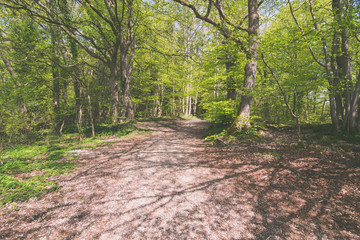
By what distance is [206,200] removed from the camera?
11.1 ft

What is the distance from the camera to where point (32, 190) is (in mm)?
3385

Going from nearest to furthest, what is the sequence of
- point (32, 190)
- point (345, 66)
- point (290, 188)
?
point (32, 190), point (290, 188), point (345, 66)

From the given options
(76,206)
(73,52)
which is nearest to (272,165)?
(76,206)

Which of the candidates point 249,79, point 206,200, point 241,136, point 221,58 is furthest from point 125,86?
point 206,200

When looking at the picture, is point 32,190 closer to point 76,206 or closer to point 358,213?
point 76,206

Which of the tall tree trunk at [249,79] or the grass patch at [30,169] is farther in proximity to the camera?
the tall tree trunk at [249,79]

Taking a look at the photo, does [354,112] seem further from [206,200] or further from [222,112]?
[206,200]

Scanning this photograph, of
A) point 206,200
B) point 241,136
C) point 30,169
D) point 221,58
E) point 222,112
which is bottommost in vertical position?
point 206,200

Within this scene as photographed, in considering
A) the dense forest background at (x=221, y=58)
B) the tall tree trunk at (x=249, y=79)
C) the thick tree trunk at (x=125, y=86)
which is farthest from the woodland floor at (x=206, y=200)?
the thick tree trunk at (x=125, y=86)

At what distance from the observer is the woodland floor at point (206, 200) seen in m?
2.50

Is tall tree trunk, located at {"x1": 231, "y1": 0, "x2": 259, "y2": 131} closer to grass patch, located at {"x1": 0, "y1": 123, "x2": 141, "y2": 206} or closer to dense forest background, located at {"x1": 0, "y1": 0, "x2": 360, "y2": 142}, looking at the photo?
dense forest background, located at {"x1": 0, "y1": 0, "x2": 360, "y2": 142}

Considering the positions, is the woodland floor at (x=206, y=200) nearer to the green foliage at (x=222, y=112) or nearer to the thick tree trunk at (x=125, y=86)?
the green foliage at (x=222, y=112)

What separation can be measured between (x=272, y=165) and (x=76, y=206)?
18.4 ft

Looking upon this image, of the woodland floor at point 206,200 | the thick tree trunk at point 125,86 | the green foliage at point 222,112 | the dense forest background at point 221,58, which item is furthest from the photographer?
the thick tree trunk at point 125,86
